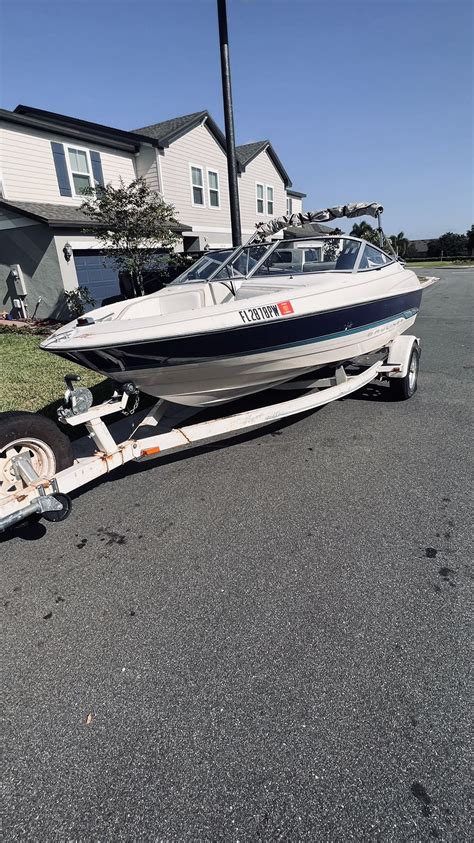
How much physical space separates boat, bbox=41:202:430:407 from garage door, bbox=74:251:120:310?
8.62 meters

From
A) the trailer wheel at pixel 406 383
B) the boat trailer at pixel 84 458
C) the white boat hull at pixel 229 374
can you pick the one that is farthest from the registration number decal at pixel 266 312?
the trailer wheel at pixel 406 383

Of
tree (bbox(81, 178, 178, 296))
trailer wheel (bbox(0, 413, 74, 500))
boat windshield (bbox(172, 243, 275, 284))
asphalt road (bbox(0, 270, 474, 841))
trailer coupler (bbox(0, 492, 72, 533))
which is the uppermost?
tree (bbox(81, 178, 178, 296))

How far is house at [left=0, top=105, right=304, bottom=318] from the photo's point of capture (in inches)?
480

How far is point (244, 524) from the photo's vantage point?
3.31 meters

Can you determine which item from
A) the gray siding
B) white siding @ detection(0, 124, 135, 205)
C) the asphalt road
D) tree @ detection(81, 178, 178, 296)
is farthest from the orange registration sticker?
white siding @ detection(0, 124, 135, 205)

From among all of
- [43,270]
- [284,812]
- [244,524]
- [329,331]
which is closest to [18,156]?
[43,270]

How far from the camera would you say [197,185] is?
58.4 feet

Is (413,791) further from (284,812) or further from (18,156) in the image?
(18,156)

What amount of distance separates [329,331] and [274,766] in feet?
11.8

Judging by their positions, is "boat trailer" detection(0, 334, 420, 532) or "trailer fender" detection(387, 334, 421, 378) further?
"trailer fender" detection(387, 334, 421, 378)

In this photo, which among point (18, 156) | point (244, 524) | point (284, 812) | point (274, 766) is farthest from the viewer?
point (18, 156)

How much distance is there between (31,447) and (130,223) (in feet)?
27.7

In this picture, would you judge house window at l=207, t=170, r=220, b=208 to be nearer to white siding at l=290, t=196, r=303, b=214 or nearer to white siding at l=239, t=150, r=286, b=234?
white siding at l=239, t=150, r=286, b=234

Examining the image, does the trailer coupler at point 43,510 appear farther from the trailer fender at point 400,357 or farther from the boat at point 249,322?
the trailer fender at point 400,357
